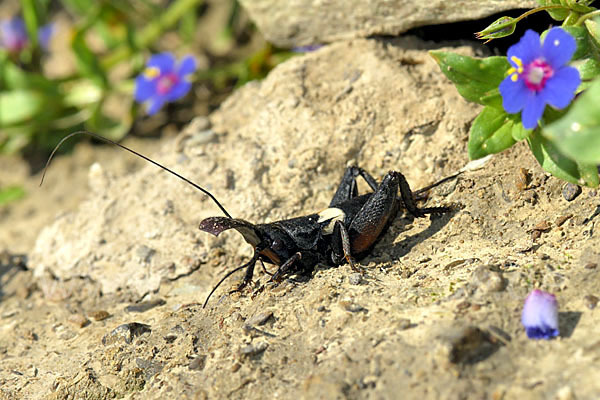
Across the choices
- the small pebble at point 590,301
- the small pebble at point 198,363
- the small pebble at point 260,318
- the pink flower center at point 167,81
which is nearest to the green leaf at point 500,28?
the small pebble at point 590,301

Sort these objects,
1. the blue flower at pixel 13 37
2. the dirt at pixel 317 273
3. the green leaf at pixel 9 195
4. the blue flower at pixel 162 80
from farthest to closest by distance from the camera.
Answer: the blue flower at pixel 13 37 → the blue flower at pixel 162 80 → the green leaf at pixel 9 195 → the dirt at pixel 317 273

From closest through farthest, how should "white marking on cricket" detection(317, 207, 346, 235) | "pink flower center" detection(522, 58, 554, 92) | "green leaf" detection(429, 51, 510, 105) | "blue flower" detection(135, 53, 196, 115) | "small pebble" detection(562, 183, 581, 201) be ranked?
"pink flower center" detection(522, 58, 554, 92) → "green leaf" detection(429, 51, 510, 105) → "small pebble" detection(562, 183, 581, 201) → "white marking on cricket" detection(317, 207, 346, 235) → "blue flower" detection(135, 53, 196, 115)

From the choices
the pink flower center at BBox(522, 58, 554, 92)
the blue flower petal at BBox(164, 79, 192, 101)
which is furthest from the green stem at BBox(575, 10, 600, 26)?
the blue flower petal at BBox(164, 79, 192, 101)

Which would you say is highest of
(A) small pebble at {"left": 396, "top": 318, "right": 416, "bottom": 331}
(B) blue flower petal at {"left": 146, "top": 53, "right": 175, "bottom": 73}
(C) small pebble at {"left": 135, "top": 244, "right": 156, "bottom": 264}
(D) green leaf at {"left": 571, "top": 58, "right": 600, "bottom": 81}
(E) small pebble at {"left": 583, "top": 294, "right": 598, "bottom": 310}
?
(D) green leaf at {"left": 571, "top": 58, "right": 600, "bottom": 81}

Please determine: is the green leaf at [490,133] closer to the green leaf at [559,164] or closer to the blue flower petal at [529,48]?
the green leaf at [559,164]

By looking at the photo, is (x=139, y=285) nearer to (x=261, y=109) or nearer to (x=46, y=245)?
(x=46, y=245)

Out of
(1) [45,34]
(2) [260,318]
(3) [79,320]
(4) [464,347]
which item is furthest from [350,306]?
(1) [45,34]

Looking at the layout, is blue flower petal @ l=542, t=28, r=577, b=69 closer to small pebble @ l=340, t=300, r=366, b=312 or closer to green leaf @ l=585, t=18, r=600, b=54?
green leaf @ l=585, t=18, r=600, b=54
